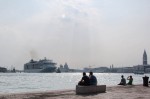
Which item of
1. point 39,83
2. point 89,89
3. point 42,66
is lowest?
point 39,83

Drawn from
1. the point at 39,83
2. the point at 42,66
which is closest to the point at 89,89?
the point at 39,83

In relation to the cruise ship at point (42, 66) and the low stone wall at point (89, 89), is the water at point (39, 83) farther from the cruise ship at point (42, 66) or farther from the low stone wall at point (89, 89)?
the cruise ship at point (42, 66)

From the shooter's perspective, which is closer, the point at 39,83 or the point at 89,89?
the point at 89,89

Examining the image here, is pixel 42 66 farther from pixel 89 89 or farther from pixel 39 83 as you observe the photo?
pixel 89 89

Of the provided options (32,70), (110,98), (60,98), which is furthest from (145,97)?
(32,70)

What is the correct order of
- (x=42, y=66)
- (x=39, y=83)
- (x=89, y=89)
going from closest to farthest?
(x=89, y=89) < (x=39, y=83) < (x=42, y=66)

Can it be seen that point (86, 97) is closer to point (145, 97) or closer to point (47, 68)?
point (145, 97)

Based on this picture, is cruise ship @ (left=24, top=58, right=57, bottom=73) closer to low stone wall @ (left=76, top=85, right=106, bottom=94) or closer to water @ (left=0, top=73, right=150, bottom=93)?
water @ (left=0, top=73, right=150, bottom=93)

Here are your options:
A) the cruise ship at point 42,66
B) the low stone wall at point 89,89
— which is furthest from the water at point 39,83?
the cruise ship at point 42,66

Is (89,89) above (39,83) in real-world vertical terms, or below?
above

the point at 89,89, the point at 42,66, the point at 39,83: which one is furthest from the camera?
the point at 42,66

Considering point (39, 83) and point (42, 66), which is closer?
point (39, 83)

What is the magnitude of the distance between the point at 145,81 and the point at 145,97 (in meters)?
8.05

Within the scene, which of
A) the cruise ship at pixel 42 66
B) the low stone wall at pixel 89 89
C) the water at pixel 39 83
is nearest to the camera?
the low stone wall at pixel 89 89
